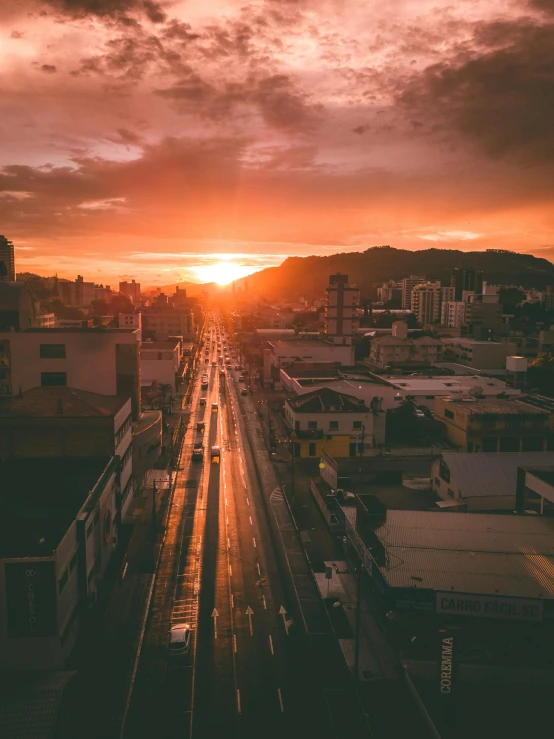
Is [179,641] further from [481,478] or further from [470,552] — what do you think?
[481,478]

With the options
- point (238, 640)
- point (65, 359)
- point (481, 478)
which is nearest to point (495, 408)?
point (481, 478)

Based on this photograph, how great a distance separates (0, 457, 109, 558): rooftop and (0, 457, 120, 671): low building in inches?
1.5

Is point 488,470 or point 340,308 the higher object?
point 340,308

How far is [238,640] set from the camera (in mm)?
18266

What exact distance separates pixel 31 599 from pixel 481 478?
21.0 meters

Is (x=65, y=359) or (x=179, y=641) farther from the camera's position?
(x=65, y=359)

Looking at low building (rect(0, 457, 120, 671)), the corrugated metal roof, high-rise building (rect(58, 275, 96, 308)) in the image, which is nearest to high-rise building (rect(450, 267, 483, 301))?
high-rise building (rect(58, 275, 96, 308))

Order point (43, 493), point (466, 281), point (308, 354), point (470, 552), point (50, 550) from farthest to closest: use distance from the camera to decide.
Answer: point (466, 281)
point (308, 354)
point (43, 493)
point (470, 552)
point (50, 550)

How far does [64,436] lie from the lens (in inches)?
980

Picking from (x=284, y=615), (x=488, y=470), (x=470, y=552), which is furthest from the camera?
(x=488, y=470)

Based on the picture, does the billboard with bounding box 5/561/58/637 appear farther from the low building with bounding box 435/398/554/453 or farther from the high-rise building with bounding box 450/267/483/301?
the high-rise building with bounding box 450/267/483/301

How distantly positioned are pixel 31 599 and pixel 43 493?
8.94 metres

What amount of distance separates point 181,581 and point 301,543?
19.1ft

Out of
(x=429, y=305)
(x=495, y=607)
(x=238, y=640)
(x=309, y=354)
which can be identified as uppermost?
(x=429, y=305)
